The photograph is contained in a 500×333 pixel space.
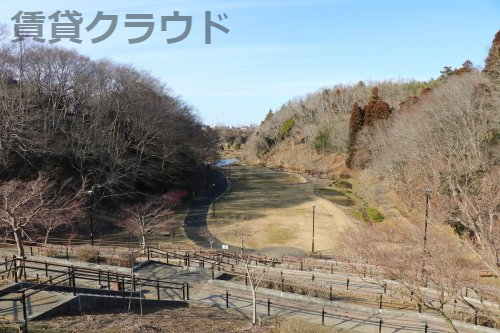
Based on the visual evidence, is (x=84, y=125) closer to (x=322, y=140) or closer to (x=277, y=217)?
(x=277, y=217)

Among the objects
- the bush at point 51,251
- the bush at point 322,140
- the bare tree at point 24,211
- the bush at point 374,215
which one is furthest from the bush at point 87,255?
the bush at point 322,140

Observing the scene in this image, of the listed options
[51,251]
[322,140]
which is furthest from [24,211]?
[322,140]

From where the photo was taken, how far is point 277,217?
37875 millimetres

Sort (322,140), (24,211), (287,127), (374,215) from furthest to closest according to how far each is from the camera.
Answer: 1. (287,127)
2. (322,140)
3. (374,215)
4. (24,211)

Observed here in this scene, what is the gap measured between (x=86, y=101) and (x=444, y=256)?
34.1 metres

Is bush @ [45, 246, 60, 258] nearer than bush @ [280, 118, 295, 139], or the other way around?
bush @ [45, 246, 60, 258]

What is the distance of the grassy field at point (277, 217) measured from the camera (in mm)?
30891

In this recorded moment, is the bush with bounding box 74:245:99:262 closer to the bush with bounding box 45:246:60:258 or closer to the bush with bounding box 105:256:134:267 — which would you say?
the bush with bounding box 105:256:134:267

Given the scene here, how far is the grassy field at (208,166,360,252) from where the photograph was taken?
30.9 m

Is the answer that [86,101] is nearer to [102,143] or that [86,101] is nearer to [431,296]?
[102,143]

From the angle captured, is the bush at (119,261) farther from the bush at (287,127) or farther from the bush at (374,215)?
the bush at (287,127)

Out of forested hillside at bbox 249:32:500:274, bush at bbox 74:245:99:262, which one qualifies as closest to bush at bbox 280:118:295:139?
forested hillside at bbox 249:32:500:274

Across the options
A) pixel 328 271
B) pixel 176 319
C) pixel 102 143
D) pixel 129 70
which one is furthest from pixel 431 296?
pixel 129 70

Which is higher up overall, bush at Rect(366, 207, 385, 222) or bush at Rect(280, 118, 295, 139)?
bush at Rect(280, 118, 295, 139)
